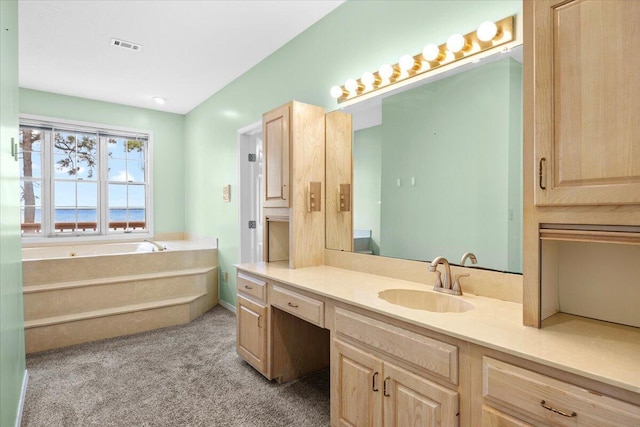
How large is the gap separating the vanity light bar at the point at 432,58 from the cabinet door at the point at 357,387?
1.55 meters

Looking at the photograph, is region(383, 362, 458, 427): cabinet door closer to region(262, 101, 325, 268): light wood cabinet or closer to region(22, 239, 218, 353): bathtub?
region(262, 101, 325, 268): light wood cabinet

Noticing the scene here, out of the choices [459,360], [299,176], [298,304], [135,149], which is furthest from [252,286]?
[135,149]

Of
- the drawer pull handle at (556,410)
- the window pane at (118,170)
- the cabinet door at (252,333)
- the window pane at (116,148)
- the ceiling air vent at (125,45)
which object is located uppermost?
the ceiling air vent at (125,45)

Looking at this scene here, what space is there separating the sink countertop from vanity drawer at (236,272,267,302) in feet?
2.13

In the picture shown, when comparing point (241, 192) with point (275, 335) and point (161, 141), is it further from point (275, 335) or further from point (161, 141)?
point (161, 141)

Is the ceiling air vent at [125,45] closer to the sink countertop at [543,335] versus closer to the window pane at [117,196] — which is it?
the window pane at [117,196]

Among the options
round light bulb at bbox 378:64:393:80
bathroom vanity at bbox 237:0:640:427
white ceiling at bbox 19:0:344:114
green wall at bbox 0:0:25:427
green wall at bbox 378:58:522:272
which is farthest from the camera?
white ceiling at bbox 19:0:344:114

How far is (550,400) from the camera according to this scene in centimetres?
99

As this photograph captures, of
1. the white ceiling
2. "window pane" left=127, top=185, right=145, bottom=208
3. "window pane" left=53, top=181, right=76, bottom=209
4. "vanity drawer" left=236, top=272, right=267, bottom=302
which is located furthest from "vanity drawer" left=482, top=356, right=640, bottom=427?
"window pane" left=53, top=181, right=76, bottom=209

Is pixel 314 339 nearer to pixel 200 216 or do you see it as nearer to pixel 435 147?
pixel 435 147

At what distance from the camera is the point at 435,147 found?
190 cm

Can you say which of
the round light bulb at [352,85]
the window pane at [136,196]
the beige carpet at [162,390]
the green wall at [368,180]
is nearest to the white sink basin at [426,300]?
the green wall at [368,180]

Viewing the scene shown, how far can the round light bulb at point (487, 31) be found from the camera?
5.20 feet

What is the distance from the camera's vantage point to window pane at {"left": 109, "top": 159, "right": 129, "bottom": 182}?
188 inches
